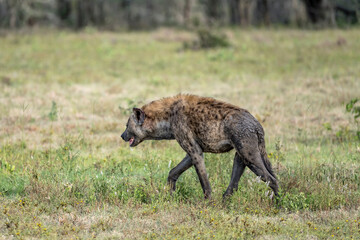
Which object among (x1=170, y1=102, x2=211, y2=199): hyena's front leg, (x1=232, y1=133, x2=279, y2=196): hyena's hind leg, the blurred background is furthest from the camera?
the blurred background

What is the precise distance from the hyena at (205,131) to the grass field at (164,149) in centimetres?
34

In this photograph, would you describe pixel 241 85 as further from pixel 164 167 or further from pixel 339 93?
pixel 164 167

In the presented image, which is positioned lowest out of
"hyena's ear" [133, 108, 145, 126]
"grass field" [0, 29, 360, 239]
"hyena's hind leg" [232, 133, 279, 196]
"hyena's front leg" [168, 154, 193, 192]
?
"grass field" [0, 29, 360, 239]

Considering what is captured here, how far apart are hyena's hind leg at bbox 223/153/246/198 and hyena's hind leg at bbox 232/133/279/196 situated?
35cm

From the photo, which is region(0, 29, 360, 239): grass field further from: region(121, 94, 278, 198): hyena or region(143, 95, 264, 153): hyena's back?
region(143, 95, 264, 153): hyena's back

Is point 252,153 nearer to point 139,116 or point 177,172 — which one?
point 177,172

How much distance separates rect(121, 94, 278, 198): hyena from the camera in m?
6.62

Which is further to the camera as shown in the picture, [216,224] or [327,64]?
[327,64]

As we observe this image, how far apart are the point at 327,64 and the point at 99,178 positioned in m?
12.8

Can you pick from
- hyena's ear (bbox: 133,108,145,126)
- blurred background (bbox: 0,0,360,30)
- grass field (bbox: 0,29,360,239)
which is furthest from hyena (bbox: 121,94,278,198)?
blurred background (bbox: 0,0,360,30)

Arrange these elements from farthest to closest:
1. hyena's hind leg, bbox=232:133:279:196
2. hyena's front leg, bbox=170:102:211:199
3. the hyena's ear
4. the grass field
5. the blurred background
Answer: the blurred background → the hyena's ear → hyena's front leg, bbox=170:102:211:199 → hyena's hind leg, bbox=232:133:279:196 → the grass field

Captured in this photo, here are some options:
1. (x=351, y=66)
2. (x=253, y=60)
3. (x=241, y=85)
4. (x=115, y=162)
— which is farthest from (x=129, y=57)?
(x=115, y=162)

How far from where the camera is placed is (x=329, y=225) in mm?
6348

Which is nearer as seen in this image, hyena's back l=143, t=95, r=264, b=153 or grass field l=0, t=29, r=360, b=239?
grass field l=0, t=29, r=360, b=239
